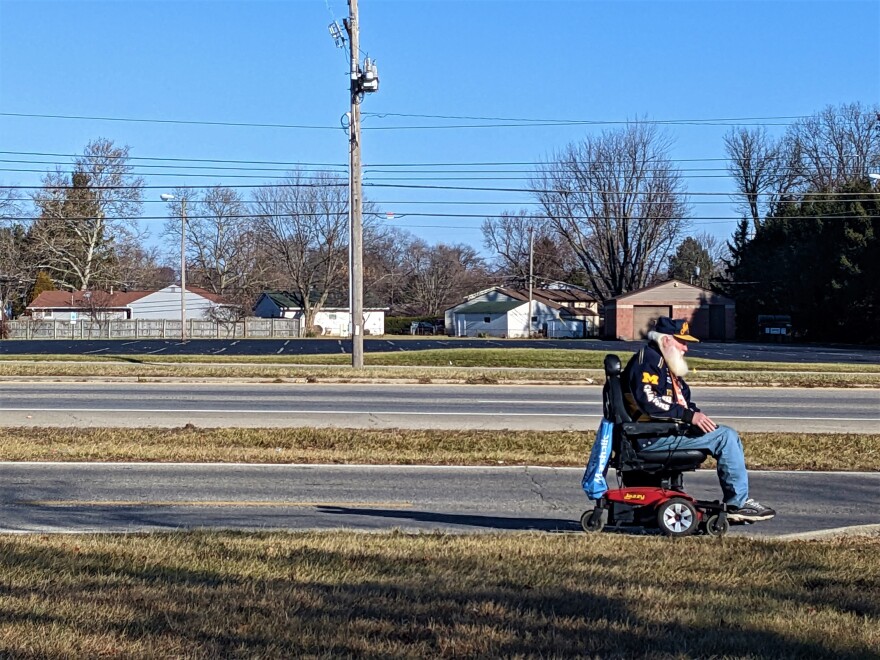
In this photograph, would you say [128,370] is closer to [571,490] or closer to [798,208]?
[571,490]

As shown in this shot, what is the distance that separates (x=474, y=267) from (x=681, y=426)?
10634 cm

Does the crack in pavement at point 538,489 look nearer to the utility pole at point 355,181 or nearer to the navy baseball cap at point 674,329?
the navy baseball cap at point 674,329

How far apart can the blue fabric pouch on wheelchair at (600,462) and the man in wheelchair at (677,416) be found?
0.81 ft

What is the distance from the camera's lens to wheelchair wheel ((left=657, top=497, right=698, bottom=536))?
7.33m

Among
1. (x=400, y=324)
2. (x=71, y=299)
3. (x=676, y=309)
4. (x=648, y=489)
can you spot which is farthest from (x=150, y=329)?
(x=648, y=489)

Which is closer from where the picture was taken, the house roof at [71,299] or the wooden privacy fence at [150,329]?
the wooden privacy fence at [150,329]

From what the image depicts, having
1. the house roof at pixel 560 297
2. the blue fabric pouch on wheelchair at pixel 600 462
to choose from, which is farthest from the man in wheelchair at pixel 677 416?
the house roof at pixel 560 297

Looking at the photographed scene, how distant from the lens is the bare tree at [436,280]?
102562 mm

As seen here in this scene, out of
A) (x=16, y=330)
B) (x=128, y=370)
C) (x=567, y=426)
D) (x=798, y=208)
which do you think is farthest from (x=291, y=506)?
(x=798, y=208)

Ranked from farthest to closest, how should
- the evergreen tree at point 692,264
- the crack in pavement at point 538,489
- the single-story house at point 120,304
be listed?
1. the evergreen tree at point 692,264
2. the single-story house at point 120,304
3. the crack in pavement at point 538,489

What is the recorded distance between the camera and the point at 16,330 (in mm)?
65062

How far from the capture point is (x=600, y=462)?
24.5 feet

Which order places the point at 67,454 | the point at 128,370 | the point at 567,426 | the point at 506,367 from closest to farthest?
the point at 67,454
the point at 567,426
the point at 128,370
the point at 506,367

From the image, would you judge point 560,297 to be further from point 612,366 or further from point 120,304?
point 612,366
